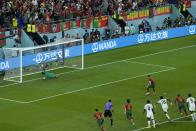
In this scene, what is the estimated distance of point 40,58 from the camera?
56.0 m

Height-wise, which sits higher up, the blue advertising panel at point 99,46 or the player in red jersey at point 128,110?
the blue advertising panel at point 99,46

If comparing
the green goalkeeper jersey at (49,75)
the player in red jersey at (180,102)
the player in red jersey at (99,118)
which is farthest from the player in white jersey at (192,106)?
the green goalkeeper jersey at (49,75)

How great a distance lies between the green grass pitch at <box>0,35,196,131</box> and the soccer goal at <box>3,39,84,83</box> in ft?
2.97

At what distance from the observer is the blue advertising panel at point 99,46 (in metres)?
55.2

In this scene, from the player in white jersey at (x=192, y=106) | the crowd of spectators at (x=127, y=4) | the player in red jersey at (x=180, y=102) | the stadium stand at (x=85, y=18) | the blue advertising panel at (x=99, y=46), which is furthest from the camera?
the crowd of spectators at (x=127, y=4)

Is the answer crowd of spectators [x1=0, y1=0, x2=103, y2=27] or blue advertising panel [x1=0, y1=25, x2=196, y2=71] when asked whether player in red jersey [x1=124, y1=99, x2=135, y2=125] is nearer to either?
blue advertising panel [x1=0, y1=25, x2=196, y2=71]

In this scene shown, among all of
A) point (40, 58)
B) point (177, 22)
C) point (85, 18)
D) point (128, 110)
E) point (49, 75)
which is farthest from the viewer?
point (177, 22)

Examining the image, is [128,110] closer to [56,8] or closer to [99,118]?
[99,118]

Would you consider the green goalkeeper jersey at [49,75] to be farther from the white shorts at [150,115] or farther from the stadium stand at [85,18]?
the white shorts at [150,115]

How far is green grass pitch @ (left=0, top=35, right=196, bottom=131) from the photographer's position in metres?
41.7

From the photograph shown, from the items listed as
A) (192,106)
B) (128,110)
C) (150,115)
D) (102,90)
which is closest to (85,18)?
(102,90)

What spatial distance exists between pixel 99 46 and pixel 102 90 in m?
15.2

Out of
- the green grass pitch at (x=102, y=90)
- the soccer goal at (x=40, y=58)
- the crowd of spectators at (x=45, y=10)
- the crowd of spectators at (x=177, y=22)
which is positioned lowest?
the green grass pitch at (x=102, y=90)

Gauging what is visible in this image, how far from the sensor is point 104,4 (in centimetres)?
7388
